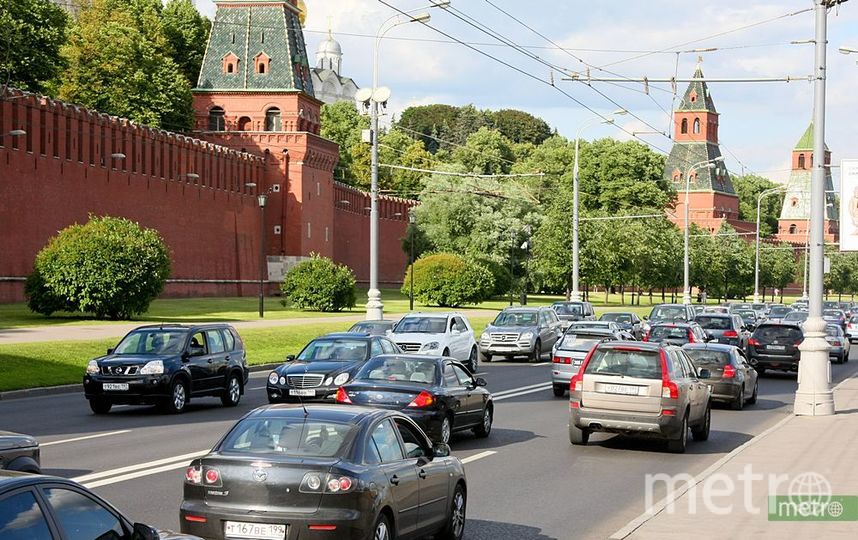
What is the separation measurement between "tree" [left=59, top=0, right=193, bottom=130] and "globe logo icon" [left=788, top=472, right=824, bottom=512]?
66881 millimetres

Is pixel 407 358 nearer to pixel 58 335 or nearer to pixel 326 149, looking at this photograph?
pixel 58 335

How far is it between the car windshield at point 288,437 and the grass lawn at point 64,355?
18380 mm

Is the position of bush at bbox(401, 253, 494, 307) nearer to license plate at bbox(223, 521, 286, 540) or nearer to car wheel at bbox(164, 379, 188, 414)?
car wheel at bbox(164, 379, 188, 414)

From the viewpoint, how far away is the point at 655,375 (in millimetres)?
18172

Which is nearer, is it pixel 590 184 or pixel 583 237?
pixel 583 237

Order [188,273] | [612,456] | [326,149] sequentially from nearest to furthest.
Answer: [612,456], [188,273], [326,149]

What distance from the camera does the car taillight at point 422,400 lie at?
1722cm

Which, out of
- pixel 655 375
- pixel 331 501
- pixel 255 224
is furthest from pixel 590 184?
pixel 331 501

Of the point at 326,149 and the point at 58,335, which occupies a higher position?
the point at 326,149

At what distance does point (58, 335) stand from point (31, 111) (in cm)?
2171

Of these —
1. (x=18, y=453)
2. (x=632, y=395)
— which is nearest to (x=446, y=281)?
(x=632, y=395)

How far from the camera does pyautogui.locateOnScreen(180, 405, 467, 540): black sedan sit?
8961 millimetres

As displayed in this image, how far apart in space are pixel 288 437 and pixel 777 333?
29.8 metres

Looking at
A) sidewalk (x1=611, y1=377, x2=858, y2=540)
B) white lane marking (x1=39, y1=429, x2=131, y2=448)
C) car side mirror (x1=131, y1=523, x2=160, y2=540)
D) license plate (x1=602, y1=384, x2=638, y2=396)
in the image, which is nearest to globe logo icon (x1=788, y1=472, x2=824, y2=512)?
sidewalk (x1=611, y1=377, x2=858, y2=540)
